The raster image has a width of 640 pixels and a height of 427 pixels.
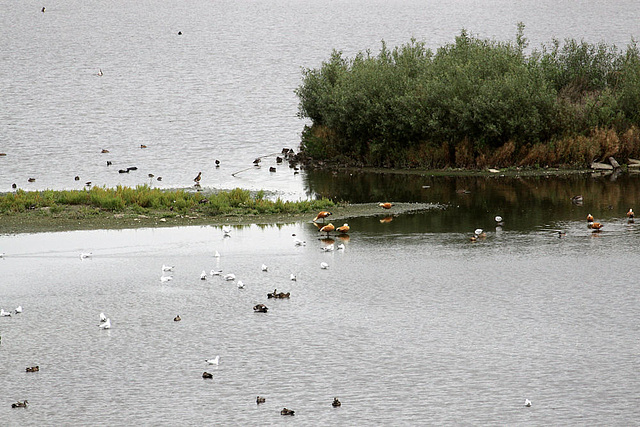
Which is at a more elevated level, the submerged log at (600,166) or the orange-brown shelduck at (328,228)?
the submerged log at (600,166)

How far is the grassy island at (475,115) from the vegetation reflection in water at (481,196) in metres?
2.65

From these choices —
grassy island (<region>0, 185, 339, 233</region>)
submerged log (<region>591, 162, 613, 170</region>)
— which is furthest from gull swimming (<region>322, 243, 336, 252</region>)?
submerged log (<region>591, 162, 613, 170</region>)

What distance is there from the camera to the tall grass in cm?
4431

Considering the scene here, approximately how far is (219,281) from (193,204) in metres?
14.1

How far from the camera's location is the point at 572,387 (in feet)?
69.1

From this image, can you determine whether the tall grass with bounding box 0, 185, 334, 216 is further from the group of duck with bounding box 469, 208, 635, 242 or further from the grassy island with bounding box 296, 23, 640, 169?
the grassy island with bounding box 296, 23, 640, 169

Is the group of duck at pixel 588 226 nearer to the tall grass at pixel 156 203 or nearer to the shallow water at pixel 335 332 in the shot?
the shallow water at pixel 335 332

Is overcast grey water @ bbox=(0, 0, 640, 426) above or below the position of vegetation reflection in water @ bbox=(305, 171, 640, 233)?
below

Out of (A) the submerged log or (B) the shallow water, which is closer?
(B) the shallow water

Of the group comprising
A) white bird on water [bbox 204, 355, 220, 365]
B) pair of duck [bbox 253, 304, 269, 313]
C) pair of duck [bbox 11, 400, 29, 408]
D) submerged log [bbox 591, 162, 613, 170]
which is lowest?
pair of duck [bbox 11, 400, 29, 408]

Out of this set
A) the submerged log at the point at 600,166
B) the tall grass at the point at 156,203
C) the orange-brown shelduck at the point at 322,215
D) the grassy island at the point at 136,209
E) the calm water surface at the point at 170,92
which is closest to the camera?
the orange-brown shelduck at the point at 322,215

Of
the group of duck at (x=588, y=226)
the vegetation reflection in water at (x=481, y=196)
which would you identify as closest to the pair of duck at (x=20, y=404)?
the group of duck at (x=588, y=226)

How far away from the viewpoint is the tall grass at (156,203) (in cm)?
4431

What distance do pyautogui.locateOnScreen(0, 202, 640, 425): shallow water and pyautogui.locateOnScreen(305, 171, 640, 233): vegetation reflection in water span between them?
141 inches
